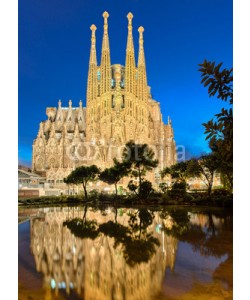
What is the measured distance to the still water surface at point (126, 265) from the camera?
4.40 m

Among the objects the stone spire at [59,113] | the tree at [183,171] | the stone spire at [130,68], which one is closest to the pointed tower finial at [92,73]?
the stone spire at [130,68]

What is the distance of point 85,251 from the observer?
7043 millimetres

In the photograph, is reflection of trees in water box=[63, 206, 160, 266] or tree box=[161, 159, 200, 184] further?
tree box=[161, 159, 200, 184]

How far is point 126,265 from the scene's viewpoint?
5.71 meters

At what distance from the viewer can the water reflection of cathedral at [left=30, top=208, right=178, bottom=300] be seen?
177 inches

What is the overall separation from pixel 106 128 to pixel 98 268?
45648 millimetres

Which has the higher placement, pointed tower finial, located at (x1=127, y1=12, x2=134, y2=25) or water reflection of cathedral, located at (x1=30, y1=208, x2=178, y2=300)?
pointed tower finial, located at (x1=127, y1=12, x2=134, y2=25)

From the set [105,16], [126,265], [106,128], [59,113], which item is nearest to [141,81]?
[106,128]

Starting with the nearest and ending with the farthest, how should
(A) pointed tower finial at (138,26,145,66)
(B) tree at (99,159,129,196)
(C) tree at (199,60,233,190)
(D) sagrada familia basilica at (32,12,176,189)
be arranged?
(C) tree at (199,60,233,190), (B) tree at (99,159,129,196), (D) sagrada familia basilica at (32,12,176,189), (A) pointed tower finial at (138,26,145,66)

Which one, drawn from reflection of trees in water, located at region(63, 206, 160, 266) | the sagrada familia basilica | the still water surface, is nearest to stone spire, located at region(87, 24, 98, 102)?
the sagrada familia basilica

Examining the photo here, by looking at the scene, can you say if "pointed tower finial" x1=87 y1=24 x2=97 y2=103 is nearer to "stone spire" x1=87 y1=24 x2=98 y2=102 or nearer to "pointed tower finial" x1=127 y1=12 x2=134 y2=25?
"stone spire" x1=87 y1=24 x2=98 y2=102

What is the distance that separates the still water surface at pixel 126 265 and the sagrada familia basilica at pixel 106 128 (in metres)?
40.3

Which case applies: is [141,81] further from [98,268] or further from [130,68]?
[98,268]
